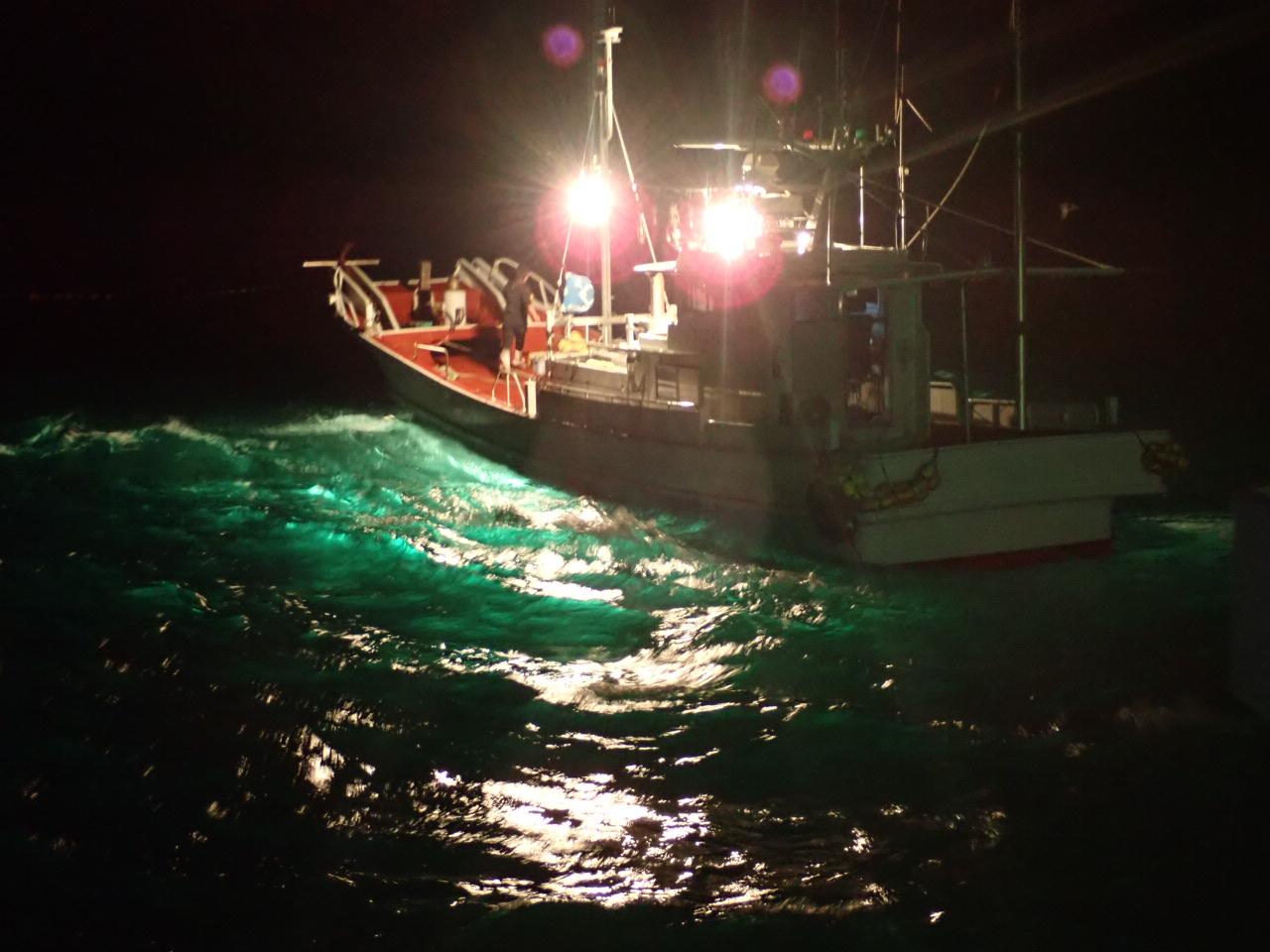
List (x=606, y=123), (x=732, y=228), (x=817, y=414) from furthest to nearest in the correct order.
Answer: (x=606, y=123) → (x=732, y=228) → (x=817, y=414)

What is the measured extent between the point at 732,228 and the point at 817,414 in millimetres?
2921

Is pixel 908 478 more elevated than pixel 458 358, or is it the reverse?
pixel 458 358

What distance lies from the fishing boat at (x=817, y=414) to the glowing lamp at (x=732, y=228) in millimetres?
26

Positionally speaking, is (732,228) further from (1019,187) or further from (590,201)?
(590,201)

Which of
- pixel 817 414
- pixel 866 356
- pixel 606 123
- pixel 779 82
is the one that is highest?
pixel 779 82

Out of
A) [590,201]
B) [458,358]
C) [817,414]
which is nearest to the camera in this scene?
[817,414]

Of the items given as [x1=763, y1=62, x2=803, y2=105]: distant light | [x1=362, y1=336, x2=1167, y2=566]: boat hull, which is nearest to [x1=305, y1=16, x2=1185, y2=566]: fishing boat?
[x1=362, y1=336, x2=1167, y2=566]: boat hull

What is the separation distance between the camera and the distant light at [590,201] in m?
19.1

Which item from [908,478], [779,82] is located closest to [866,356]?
[908,478]

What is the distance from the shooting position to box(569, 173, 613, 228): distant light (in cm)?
1906

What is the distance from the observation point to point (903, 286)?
1328 cm

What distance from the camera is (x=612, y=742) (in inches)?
347

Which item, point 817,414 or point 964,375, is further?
point 817,414

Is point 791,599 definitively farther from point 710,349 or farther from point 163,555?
point 163,555
